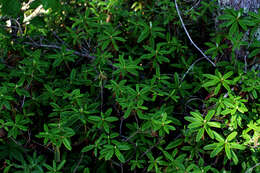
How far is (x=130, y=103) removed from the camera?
2020 mm

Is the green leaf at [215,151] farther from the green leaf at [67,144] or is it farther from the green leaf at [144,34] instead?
the green leaf at [144,34]

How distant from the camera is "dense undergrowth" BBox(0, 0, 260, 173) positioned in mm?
2014

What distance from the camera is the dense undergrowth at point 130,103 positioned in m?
2.01

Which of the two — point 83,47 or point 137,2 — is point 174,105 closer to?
point 83,47

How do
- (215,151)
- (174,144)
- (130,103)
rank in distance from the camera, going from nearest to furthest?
(215,151) → (130,103) → (174,144)

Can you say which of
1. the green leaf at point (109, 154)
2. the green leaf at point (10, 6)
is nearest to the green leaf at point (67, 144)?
the green leaf at point (109, 154)

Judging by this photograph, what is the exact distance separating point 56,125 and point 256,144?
62.0 inches

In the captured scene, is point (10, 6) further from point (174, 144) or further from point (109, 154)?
point (174, 144)

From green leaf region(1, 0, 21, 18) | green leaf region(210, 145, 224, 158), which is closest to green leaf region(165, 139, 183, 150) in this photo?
green leaf region(210, 145, 224, 158)

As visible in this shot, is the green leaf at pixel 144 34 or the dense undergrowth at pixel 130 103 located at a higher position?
the green leaf at pixel 144 34

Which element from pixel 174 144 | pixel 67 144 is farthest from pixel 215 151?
pixel 67 144

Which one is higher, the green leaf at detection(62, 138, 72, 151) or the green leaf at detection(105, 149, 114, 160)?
the green leaf at detection(62, 138, 72, 151)

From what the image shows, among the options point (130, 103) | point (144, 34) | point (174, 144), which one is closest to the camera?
point (130, 103)

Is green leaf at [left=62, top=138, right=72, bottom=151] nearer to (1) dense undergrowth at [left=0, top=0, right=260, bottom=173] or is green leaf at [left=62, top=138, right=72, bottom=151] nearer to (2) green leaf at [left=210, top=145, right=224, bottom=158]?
(1) dense undergrowth at [left=0, top=0, right=260, bottom=173]
